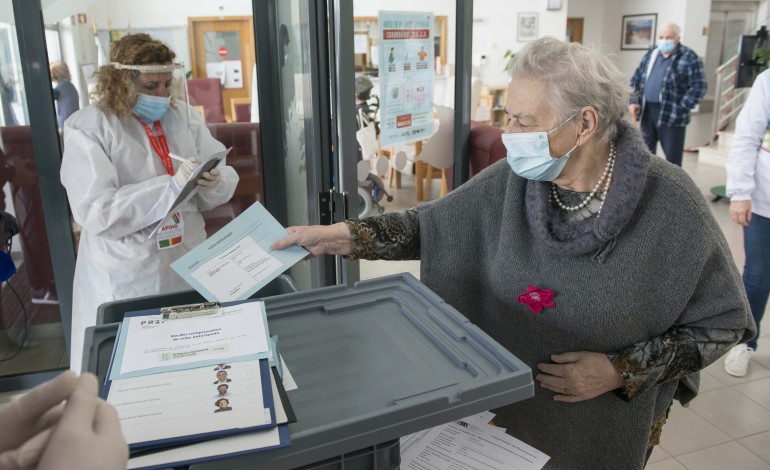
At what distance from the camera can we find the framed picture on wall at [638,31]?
39.8 ft

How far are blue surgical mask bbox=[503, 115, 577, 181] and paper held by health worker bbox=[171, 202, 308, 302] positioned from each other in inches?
19.5

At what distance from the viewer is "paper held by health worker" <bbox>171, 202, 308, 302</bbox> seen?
1.08 m

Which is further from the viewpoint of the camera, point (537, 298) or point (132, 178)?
point (132, 178)

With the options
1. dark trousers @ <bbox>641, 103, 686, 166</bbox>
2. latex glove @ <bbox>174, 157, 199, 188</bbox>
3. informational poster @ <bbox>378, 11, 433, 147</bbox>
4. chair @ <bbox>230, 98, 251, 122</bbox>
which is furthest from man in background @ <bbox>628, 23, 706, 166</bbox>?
latex glove @ <bbox>174, 157, 199, 188</bbox>

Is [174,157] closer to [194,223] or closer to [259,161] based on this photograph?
[194,223]

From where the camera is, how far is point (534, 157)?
1.28 meters

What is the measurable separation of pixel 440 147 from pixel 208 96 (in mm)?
1011

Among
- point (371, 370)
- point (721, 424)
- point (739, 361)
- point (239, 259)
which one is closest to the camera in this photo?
point (371, 370)

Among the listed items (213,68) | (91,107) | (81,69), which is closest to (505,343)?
(91,107)

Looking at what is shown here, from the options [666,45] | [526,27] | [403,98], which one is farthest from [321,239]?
→ [526,27]

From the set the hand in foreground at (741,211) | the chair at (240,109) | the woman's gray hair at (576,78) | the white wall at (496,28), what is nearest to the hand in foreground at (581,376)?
the woman's gray hair at (576,78)

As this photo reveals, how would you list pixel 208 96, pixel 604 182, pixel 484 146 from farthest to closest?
1. pixel 484 146
2. pixel 208 96
3. pixel 604 182

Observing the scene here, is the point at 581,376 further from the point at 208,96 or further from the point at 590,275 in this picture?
the point at 208,96

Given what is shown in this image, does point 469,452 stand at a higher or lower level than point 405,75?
lower
